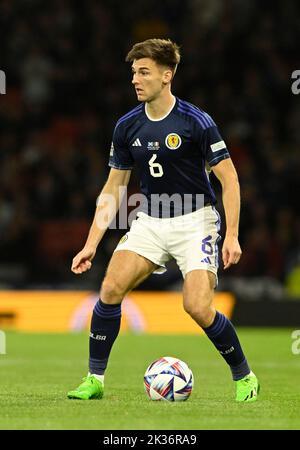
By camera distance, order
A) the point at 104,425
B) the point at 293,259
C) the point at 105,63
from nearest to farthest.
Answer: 1. the point at 104,425
2. the point at 293,259
3. the point at 105,63

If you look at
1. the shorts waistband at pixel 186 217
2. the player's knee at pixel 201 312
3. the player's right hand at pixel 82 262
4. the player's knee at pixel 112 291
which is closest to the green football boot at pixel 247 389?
the player's knee at pixel 201 312

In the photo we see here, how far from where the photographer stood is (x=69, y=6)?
19781mm

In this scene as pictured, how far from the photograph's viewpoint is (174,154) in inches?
283

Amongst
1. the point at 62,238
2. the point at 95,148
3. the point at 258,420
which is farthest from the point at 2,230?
the point at 258,420

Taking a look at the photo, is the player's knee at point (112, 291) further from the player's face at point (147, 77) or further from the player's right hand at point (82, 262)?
the player's face at point (147, 77)

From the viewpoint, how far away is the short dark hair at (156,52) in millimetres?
7148

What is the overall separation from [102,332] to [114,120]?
1145cm

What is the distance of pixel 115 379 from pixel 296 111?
998 centimetres

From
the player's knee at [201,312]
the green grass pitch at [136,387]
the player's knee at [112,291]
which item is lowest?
the green grass pitch at [136,387]

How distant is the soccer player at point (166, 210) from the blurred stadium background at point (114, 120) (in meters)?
7.84

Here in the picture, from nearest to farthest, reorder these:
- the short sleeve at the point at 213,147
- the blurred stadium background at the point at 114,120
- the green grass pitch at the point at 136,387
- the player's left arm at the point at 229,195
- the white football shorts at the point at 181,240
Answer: the green grass pitch at the point at 136,387
the player's left arm at the point at 229,195
the short sleeve at the point at 213,147
the white football shorts at the point at 181,240
the blurred stadium background at the point at 114,120

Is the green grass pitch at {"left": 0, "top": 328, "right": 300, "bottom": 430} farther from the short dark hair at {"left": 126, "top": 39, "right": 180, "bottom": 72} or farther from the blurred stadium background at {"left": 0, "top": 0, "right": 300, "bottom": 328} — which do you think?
the short dark hair at {"left": 126, "top": 39, "right": 180, "bottom": 72}

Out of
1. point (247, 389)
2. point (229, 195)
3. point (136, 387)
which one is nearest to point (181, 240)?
point (229, 195)
